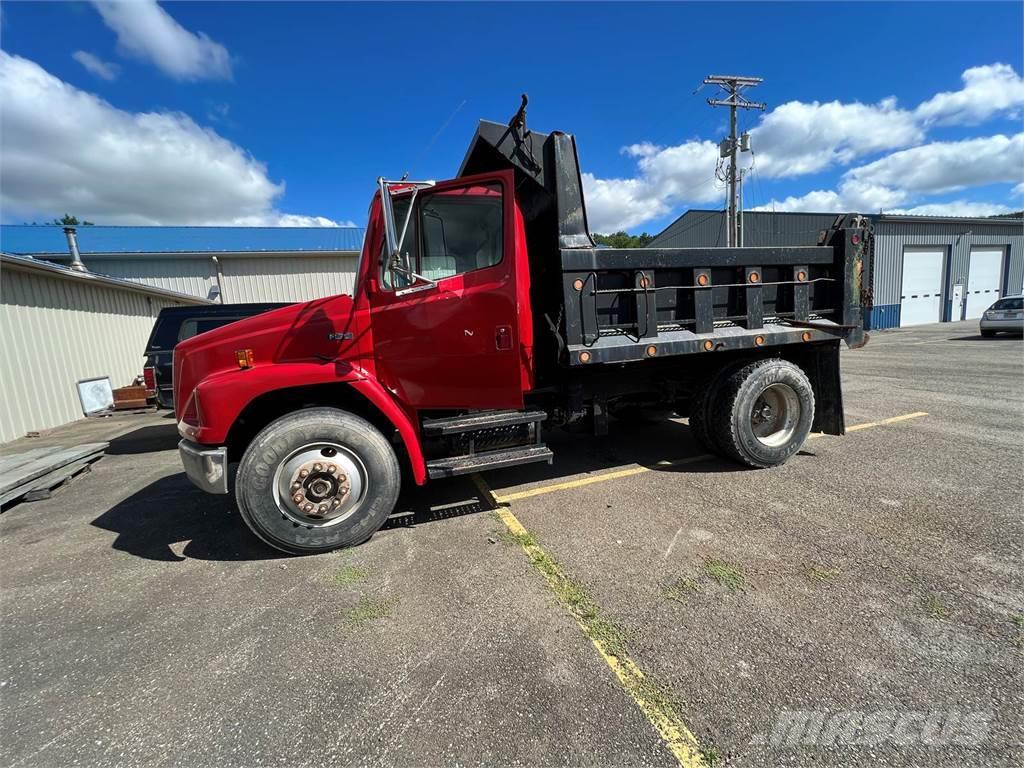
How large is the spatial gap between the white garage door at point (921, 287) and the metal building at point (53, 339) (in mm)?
31722

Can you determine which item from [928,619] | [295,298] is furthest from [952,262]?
[295,298]

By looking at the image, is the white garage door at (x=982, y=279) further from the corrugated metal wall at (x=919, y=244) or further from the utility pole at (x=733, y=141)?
the utility pole at (x=733, y=141)

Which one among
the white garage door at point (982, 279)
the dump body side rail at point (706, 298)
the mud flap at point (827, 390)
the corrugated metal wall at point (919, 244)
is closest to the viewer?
the dump body side rail at point (706, 298)

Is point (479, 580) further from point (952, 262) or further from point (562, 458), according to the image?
point (952, 262)

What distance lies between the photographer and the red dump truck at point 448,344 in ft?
10.6

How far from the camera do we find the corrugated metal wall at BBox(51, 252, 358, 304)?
62.3ft

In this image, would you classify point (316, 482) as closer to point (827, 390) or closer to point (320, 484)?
point (320, 484)

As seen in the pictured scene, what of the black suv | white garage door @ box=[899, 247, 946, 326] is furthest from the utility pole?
the black suv

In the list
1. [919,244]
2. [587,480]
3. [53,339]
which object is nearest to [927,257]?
[919,244]

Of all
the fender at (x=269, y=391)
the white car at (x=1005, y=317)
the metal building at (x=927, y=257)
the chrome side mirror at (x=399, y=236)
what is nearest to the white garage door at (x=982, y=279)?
the metal building at (x=927, y=257)

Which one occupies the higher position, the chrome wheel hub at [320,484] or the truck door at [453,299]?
the truck door at [453,299]

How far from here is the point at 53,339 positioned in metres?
8.85

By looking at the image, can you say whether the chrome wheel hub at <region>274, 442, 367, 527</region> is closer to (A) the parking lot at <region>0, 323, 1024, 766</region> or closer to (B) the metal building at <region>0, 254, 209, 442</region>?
(A) the parking lot at <region>0, 323, 1024, 766</region>

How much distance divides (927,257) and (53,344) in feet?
111
